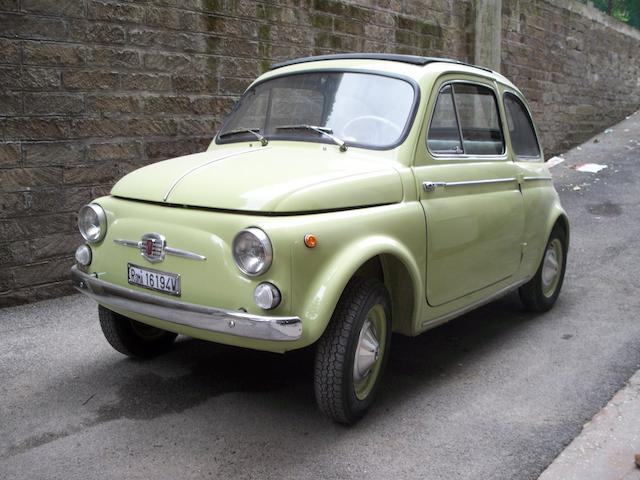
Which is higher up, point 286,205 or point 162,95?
point 162,95

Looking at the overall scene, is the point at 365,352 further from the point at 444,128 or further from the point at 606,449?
the point at 444,128

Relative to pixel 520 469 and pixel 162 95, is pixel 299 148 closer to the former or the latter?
pixel 520 469

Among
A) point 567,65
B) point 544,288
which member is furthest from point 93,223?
point 567,65

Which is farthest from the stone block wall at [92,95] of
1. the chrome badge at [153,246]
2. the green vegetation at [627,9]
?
the green vegetation at [627,9]

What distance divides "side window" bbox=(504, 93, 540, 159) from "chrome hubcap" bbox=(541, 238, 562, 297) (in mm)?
736

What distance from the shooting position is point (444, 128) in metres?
4.15

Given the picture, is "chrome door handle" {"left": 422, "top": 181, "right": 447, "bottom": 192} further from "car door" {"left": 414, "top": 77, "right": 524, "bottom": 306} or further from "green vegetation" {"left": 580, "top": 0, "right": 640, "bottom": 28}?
"green vegetation" {"left": 580, "top": 0, "right": 640, "bottom": 28}

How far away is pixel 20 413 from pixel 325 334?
64.3 inches

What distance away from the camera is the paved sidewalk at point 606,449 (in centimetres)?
293

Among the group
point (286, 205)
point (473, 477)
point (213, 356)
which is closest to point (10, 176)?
point (213, 356)

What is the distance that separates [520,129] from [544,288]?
1.24m

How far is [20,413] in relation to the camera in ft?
11.6

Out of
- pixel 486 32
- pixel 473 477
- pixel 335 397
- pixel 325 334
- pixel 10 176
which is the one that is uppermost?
pixel 486 32

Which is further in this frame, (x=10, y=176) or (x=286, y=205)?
(x=10, y=176)
